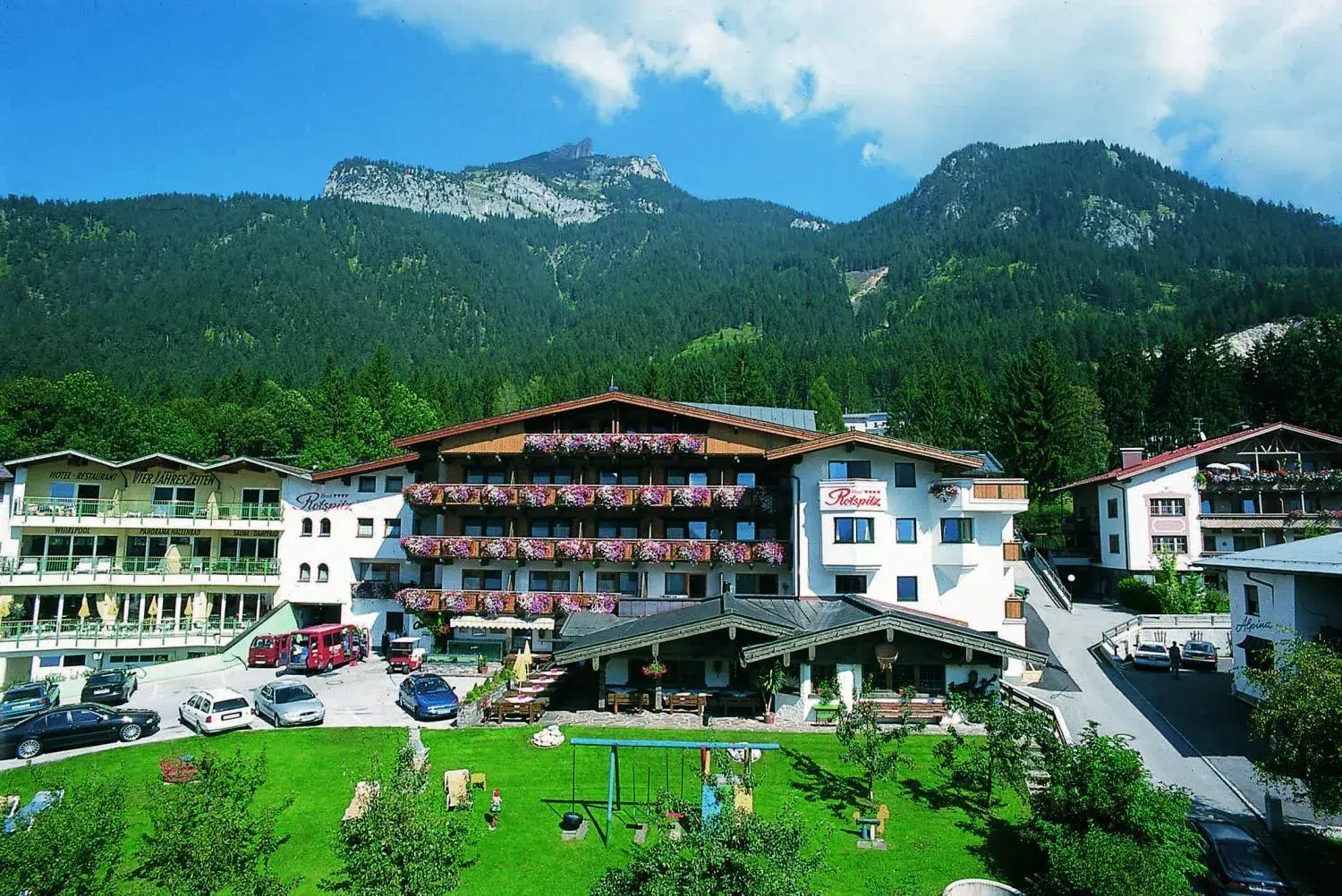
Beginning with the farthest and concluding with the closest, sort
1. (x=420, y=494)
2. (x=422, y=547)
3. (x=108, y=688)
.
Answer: (x=420, y=494)
(x=422, y=547)
(x=108, y=688)

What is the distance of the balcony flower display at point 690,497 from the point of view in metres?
42.8

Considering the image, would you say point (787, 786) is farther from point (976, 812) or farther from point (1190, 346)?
point (1190, 346)

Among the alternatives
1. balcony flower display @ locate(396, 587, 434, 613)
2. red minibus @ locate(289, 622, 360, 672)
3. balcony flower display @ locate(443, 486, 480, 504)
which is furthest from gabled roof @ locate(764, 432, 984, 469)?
red minibus @ locate(289, 622, 360, 672)

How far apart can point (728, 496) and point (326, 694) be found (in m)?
21.1

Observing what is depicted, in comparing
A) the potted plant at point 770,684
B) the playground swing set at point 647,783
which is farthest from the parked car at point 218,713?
the potted plant at point 770,684

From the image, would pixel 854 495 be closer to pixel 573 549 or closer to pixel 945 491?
pixel 945 491

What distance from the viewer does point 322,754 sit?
25484 mm

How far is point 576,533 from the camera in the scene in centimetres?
4547

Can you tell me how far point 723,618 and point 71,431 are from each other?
78.5m

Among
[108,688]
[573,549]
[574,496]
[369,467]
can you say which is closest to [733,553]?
[573,549]

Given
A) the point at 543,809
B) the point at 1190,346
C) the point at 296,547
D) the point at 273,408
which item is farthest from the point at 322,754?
the point at 1190,346

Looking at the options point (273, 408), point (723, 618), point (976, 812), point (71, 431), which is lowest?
point (976, 812)

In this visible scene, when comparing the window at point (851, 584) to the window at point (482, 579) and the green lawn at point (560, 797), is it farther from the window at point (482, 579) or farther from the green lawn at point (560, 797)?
the window at point (482, 579)

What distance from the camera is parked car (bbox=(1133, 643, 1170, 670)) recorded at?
3672 cm
